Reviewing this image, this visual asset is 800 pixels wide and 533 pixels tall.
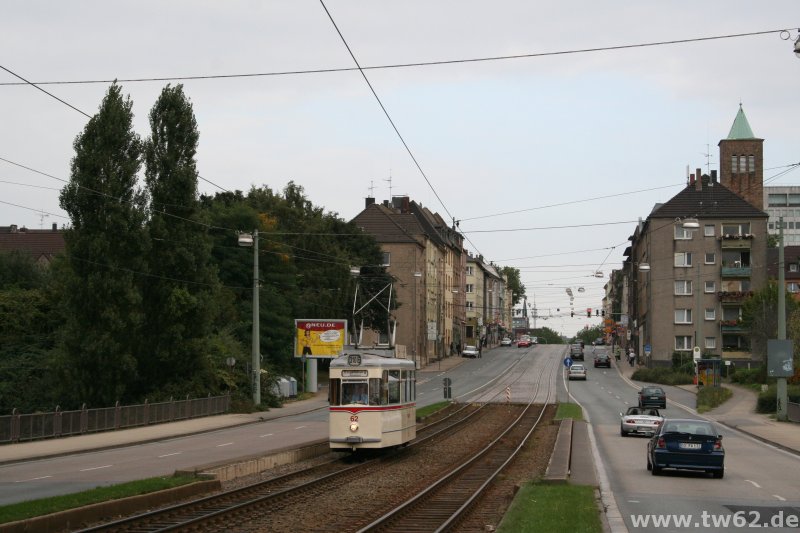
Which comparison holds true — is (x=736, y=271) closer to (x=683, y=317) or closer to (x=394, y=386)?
(x=683, y=317)

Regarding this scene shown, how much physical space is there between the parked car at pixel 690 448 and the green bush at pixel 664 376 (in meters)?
57.7

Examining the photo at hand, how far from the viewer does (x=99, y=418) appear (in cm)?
3844

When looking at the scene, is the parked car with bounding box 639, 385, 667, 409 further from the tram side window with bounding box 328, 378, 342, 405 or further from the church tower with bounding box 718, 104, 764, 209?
the church tower with bounding box 718, 104, 764, 209

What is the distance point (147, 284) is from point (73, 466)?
979 inches

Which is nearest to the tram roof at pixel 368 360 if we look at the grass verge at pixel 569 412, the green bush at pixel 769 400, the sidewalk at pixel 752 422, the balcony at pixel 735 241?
the sidewalk at pixel 752 422

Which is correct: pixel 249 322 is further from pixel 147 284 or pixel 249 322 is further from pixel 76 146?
pixel 76 146

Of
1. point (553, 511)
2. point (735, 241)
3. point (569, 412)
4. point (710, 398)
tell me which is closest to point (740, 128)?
point (735, 241)

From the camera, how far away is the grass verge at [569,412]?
5045 cm

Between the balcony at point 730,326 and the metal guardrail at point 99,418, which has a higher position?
the balcony at point 730,326

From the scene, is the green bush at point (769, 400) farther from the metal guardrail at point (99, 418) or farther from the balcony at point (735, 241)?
the balcony at point (735, 241)

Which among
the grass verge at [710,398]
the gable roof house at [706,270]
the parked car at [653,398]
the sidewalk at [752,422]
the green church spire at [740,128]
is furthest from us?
the green church spire at [740,128]

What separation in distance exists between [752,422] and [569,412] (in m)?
9.73

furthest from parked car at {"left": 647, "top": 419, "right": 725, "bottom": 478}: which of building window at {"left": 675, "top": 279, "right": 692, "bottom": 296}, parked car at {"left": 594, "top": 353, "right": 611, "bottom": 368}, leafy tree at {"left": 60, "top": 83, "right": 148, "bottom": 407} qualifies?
parked car at {"left": 594, "top": 353, "right": 611, "bottom": 368}

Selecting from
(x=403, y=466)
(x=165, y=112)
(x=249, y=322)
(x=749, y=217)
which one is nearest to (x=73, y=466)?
(x=403, y=466)
